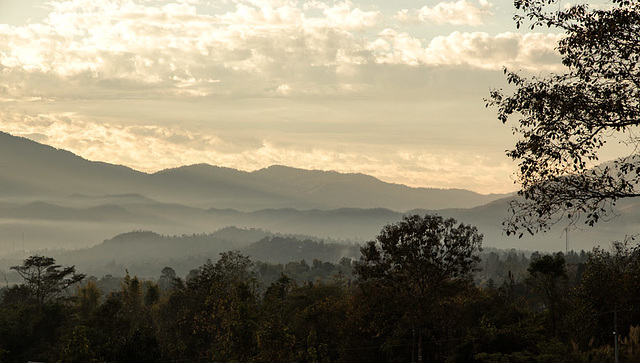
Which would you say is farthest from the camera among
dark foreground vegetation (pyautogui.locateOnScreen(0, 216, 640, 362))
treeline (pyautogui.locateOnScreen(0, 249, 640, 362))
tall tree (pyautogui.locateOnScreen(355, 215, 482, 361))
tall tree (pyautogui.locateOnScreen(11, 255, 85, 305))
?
tall tree (pyautogui.locateOnScreen(11, 255, 85, 305))

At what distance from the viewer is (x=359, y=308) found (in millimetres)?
40875

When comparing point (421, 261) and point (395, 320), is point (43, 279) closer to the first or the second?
point (395, 320)

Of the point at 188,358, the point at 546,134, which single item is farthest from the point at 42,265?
the point at 546,134

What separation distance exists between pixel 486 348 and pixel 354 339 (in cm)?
1760

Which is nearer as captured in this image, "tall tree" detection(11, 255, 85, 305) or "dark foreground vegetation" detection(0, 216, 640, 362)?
"dark foreground vegetation" detection(0, 216, 640, 362)

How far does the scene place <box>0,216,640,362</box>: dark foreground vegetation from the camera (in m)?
27.3

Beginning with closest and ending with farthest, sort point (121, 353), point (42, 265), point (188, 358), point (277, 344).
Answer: point (277, 344)
point (121, 353)
point (188, 358)
point (42, 265)

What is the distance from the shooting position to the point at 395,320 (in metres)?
41.3

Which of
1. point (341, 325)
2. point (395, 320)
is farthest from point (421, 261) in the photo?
point (341, 325)

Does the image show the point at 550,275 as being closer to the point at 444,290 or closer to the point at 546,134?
the point at 444,290

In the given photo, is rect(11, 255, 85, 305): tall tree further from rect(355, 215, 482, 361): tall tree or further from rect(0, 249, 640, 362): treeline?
rect(355, 215, 482, 361): tall tree

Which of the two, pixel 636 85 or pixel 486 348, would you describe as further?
pixel 486 348

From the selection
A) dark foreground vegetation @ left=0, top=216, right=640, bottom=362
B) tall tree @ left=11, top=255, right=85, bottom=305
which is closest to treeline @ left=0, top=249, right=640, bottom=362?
dark foreground vegetation @ left=0, top=216, right=640, bottom=362

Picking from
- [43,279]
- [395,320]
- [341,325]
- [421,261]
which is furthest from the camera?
[43,279]
